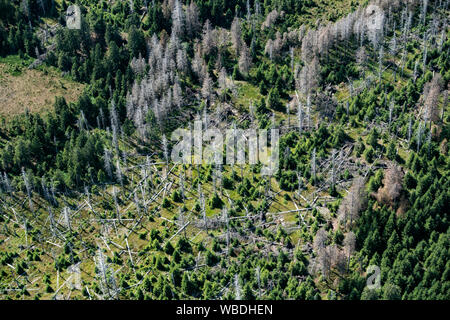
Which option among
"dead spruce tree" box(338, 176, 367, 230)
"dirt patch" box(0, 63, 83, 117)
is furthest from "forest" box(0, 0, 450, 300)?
"dirt patch" box(0, 63, 83, 117)

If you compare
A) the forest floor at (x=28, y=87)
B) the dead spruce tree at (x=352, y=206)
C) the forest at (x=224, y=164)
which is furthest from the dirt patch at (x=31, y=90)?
the dead spruce tree at (x=352, y=206)

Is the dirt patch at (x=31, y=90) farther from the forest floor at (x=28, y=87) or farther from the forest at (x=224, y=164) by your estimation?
the forest at (x=224, y=164)

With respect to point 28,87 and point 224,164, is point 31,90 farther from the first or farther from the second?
point 224,164

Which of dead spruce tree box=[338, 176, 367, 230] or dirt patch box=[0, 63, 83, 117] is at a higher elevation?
dirt patch box=[0, 63, 83, 117]

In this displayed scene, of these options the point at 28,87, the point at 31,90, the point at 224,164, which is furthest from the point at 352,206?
the point at 28,87

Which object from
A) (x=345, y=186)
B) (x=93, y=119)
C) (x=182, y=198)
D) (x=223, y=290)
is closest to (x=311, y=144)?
A: (x=345, y=186)

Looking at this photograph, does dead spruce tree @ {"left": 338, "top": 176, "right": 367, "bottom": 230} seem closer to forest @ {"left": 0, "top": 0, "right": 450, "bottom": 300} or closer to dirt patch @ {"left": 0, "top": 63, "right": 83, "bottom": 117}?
forest @ {"left": 0, "top": 0, "right": 450, "bottom": 300}

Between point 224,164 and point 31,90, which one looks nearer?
point 224,164

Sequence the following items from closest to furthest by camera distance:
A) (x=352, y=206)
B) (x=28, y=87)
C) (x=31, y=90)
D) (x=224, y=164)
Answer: (x=352, y=206)
(x=224, y=164)
(x=31, y=90)
(x=28, y=87)
